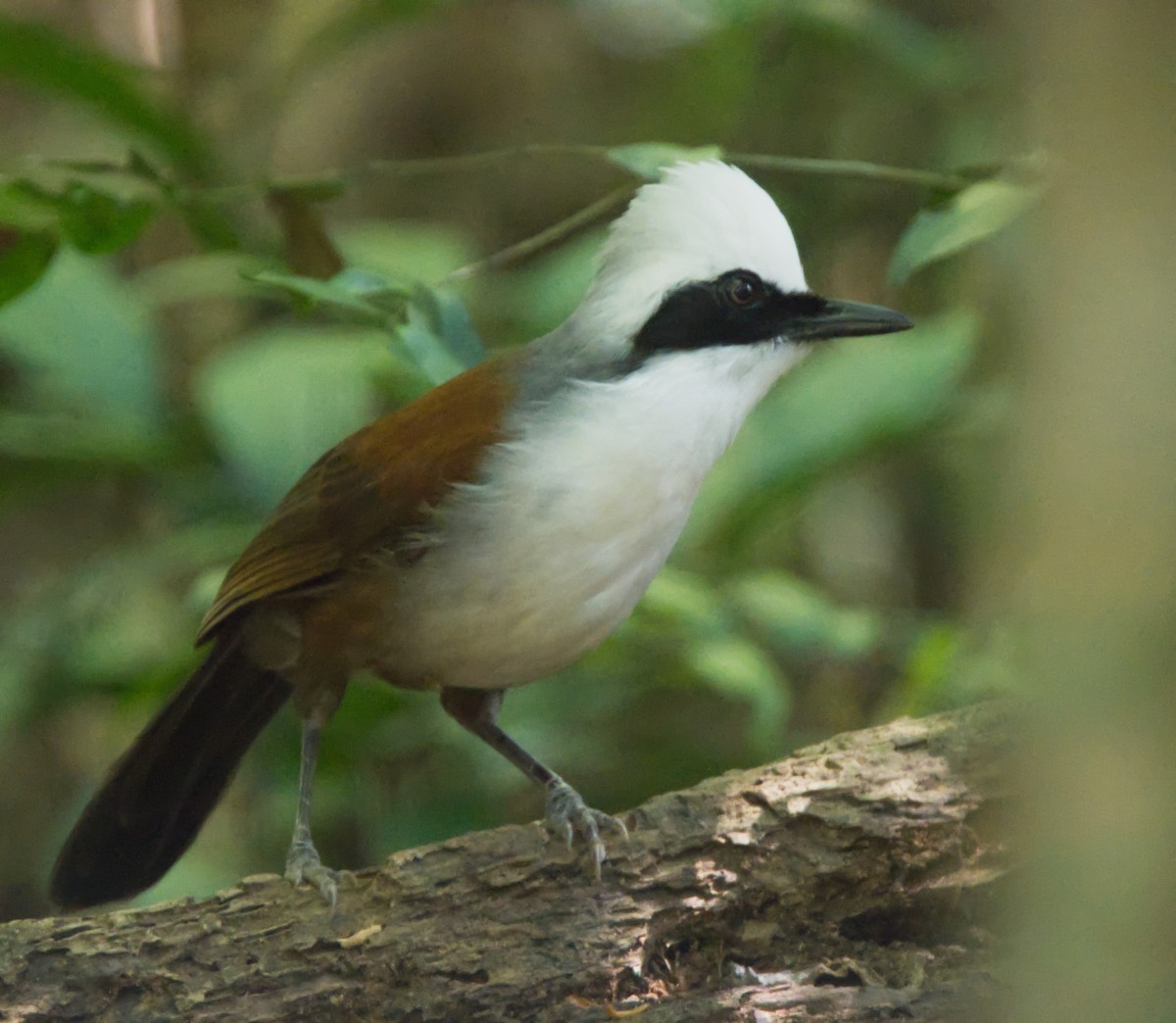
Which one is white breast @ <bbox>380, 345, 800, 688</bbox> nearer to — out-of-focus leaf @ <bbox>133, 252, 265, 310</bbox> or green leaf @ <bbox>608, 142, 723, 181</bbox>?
green leaf @ <bbox>608, 142, 723, 181</bbox>

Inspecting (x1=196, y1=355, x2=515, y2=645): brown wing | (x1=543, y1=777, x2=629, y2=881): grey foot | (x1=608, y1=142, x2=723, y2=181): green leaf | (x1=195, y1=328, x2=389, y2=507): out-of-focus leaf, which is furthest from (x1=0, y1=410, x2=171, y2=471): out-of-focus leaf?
(x1=543, y1=777, x2=629, y2=881): grey foot

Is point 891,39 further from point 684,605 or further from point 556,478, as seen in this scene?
point 556,478

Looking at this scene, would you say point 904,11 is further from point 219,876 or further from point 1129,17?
point 1129,17

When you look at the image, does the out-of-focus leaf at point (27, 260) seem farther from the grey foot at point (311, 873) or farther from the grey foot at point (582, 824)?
the grey foot at point (582, 824)

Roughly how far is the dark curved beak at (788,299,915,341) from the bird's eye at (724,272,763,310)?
0.10 metres

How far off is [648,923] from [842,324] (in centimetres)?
138

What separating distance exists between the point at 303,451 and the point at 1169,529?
3.63 metres

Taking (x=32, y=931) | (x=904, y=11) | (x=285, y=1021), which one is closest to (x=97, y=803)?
(x=32, y=931)

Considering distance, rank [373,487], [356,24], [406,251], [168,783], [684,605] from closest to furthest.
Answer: [373,487], [168,783], [684,605], [406,251], [356,24]

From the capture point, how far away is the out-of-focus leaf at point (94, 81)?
16.5 feet

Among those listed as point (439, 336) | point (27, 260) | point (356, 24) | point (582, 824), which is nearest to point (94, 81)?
point (356, 24)

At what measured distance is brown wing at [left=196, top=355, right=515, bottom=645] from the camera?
342cm

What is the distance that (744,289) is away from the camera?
3.38m

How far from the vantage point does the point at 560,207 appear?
7.48 meters
